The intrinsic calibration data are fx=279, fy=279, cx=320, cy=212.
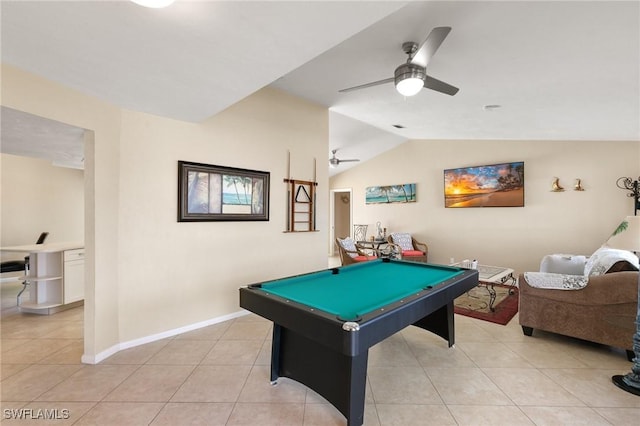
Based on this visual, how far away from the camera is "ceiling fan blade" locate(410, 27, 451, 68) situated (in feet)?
6.08

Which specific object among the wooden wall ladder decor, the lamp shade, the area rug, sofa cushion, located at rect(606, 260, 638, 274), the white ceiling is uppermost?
the white ceiling

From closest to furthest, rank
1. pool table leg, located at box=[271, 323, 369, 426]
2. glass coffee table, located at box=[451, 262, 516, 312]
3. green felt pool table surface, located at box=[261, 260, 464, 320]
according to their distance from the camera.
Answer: pool table leg, located at box=[271, 323, 369, 426], green felt pool table surface, located at box=[261, 260, 464, 320], glass coffee table, located at box=[451, 262, 516, 312]

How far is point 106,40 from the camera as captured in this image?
1.61 meters

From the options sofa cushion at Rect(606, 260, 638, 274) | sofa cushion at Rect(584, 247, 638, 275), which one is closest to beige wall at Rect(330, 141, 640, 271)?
sofa cushion at Rect(584, 247, 638, 275)

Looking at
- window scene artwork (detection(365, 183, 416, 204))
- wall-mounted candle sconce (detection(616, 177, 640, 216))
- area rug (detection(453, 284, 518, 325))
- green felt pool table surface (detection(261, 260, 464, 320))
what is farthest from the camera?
window scene artwork (detection(365, 183, 416, 204))

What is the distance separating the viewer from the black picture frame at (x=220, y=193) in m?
3.05

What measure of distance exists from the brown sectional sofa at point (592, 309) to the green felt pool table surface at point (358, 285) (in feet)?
3.25

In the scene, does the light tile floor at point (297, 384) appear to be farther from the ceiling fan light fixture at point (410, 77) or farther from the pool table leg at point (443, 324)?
the ceiling fan light fixture at point (410, 77)

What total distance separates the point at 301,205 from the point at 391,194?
3630 mm

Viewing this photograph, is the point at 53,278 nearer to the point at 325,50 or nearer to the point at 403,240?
the point at 325,50

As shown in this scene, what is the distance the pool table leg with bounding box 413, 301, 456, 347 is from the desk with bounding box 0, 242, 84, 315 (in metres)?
4.48

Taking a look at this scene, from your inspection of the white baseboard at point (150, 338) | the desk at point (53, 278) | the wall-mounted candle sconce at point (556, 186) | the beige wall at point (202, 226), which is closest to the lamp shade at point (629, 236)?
the wall-mounted candle sconce at point (556, 186)

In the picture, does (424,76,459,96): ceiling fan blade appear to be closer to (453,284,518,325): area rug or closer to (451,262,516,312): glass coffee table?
(451,262,516,312): glass coffee table

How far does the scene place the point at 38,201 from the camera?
5523mm
